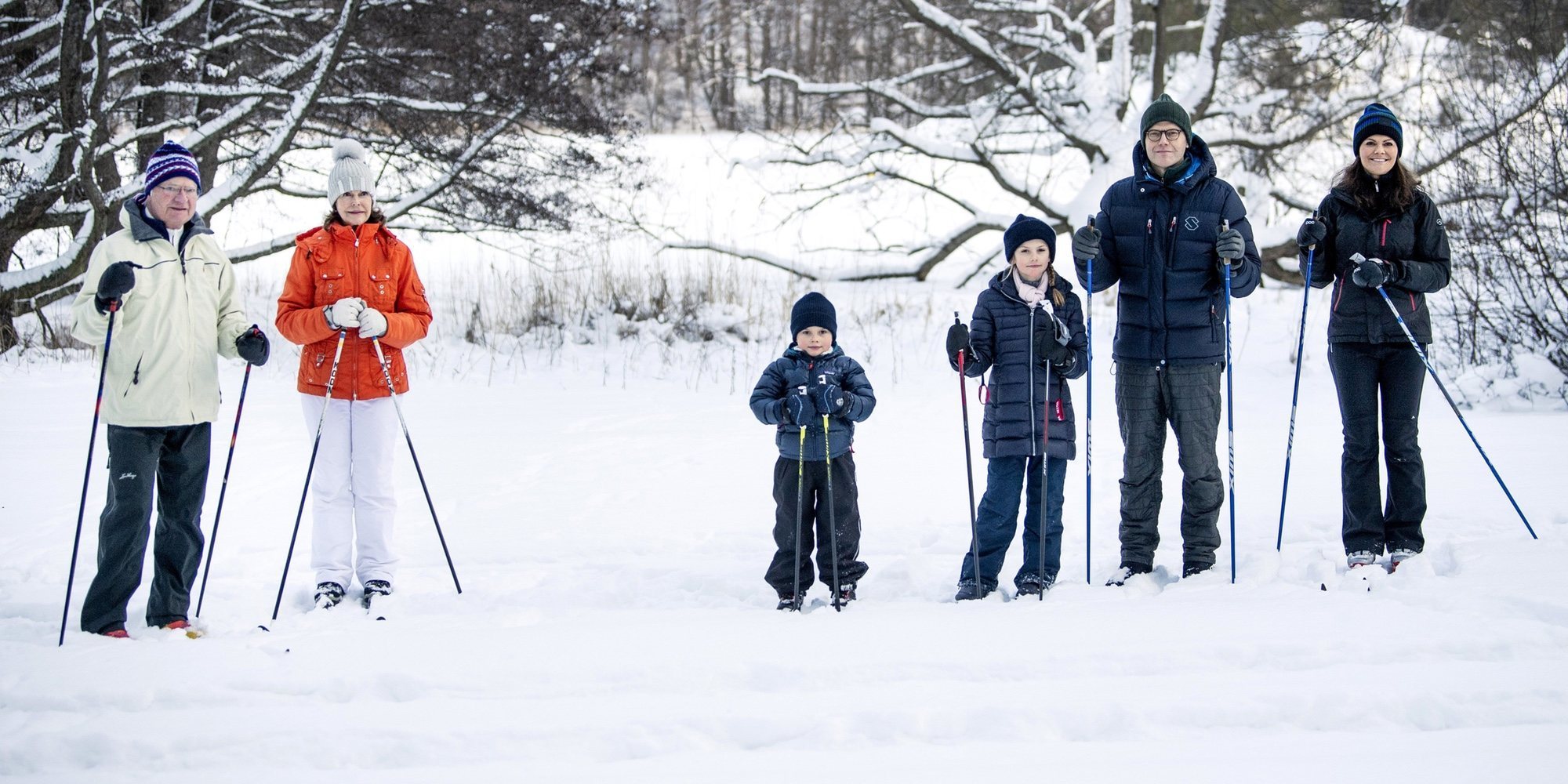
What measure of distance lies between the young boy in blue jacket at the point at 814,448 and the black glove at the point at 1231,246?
1.28 metres

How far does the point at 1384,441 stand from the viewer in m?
4.20

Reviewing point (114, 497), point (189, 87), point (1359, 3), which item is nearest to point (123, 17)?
point (189, 87)

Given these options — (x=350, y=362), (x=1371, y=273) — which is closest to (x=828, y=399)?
(x=350, y=362)

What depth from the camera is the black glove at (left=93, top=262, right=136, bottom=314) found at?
11.6 ft

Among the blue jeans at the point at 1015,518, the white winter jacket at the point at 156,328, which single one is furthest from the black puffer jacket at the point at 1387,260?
the white winter jacket at the point at 156,328

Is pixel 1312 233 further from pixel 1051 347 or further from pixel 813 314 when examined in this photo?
pixel 813 314

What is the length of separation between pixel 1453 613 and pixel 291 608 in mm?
3888

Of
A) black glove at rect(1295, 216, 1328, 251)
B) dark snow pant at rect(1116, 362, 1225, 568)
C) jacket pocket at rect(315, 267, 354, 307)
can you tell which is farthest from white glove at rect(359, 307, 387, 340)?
black glove at rect(1295, 216, 1328, 251)

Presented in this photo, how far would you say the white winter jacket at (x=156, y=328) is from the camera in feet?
12.0

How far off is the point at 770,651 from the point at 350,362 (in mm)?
1884

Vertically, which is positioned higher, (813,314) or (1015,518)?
(813,314)

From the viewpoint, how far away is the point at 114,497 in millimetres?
3688

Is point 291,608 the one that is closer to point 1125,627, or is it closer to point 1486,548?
point 1125,627

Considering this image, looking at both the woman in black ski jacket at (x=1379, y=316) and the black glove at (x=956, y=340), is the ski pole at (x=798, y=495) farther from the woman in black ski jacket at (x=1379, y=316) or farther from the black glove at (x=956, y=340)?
the woman in black ski jacket at (x=1379, y=316)
